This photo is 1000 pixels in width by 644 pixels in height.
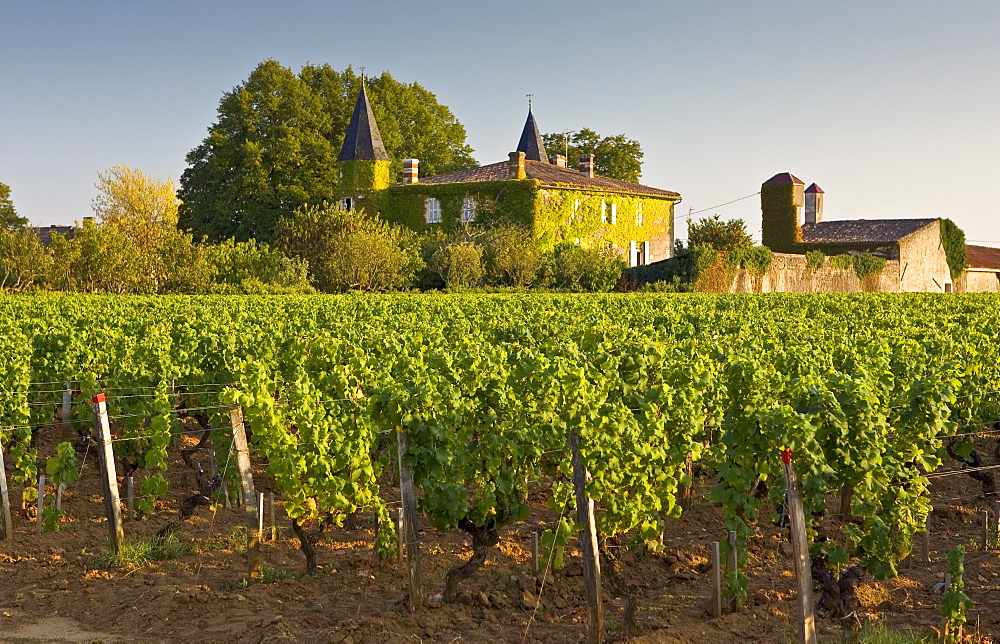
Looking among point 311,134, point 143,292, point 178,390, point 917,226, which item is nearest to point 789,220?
point 917,226

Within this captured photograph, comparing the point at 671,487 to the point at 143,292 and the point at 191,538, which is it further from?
the point at 143,292

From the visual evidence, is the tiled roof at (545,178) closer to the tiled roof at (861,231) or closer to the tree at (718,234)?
the tree at (718,234)

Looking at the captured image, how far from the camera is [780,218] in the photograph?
214ft

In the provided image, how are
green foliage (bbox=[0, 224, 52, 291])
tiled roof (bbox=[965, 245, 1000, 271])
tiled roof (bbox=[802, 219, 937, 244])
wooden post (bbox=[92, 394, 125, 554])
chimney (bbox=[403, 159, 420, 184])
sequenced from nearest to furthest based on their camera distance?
wooden post (bbox=[92, 394, 125, 554])
green foliage (bbox=[0, 224, 52, 291])
chimney (bbox=[403, 159, 420, 184])
tiled roof (bbox=[802, 219, 937, 244])
tiled roof (bbox=[965, 245, 1000, 271])

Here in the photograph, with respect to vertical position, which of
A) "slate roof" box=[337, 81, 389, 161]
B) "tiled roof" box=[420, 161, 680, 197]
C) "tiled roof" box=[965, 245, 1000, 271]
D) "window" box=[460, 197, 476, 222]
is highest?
"slate roof" box=[337, 81, 389, 161]

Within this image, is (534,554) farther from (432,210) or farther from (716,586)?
(432,210)

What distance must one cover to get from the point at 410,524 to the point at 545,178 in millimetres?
40422

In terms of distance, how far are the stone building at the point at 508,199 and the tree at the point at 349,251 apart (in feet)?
Result: 16.7

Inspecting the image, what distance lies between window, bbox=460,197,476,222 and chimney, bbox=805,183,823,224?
34962 mm

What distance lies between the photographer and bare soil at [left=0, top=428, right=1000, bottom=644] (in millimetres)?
6199

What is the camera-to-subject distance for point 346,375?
27.9 ft

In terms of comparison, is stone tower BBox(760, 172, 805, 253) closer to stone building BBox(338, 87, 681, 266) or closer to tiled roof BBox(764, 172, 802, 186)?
tiled roof BBox(764, 172, 802, 186)

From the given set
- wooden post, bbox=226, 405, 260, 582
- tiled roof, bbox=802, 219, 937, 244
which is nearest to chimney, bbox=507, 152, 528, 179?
tiled roof, bbox=802, 219, 937, 244

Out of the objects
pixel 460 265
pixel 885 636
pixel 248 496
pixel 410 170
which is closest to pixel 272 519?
pixel 248 496
